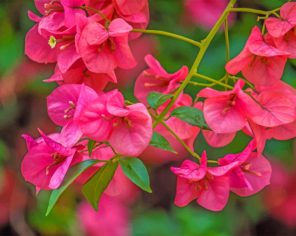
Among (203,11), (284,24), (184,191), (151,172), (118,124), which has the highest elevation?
(284,24)

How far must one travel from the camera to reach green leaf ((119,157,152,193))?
0.97 meters

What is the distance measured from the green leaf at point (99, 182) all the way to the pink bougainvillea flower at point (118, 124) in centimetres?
5

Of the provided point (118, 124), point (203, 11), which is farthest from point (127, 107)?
point (203, 11)

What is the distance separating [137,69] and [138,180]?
4.41ft

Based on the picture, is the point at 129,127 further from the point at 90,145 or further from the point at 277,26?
the point at 277,26

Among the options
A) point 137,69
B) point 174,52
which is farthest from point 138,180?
point 137,69

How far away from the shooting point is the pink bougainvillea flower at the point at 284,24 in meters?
1.01

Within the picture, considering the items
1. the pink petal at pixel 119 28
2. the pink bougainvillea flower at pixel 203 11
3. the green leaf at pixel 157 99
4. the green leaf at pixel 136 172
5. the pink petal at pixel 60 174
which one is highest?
the pink petal at pixel 119 28

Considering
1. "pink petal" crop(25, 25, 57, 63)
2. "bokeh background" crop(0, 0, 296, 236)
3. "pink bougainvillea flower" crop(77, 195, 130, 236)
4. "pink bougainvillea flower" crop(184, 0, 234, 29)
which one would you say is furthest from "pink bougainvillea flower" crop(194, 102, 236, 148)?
"pink bougainvillea flower" crop(77, 195, 130, 236)

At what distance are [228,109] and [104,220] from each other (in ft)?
5.09

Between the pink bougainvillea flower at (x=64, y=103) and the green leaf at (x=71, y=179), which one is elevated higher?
the pink bougainvillea flower at (x=64, y=103)

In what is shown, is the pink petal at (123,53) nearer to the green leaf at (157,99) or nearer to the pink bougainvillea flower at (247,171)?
the green leaf at (157,99)

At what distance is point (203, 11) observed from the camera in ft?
6.77

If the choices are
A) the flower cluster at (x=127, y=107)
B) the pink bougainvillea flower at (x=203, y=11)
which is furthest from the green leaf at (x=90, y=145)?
the pink bougainvillea flower at (x=203, y=11)
